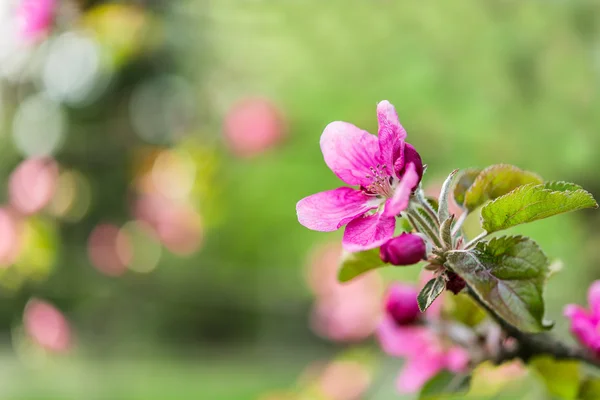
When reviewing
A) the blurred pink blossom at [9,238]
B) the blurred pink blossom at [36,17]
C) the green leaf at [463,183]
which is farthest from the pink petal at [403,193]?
the blurred pink blossom at [9,238]

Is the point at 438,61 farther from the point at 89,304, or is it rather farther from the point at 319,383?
the point at 89,304

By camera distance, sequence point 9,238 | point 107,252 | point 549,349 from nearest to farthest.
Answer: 1. point 549,349
2. point 9,238
3. point 107,252

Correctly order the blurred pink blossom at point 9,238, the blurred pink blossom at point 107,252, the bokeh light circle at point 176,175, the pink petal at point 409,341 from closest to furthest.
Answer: the pink petal at point 409,341
the blurred pink blossom at point 9,238
the bokeh light circle at point 176,175
the blurred pink blossom at point 107,252

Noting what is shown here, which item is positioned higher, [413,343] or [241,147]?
[241,147]

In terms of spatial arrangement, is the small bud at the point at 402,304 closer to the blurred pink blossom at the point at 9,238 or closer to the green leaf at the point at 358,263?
the green leaf at the point at 358,263

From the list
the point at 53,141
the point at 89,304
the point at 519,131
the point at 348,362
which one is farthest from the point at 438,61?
the point at 89,304

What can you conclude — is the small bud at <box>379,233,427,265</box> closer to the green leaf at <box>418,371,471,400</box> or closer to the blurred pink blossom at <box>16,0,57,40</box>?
the green leaf at <box>418,371,471,400</box>

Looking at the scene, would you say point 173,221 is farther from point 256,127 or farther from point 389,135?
point 389,135

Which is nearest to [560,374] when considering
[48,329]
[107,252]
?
[48,329]
